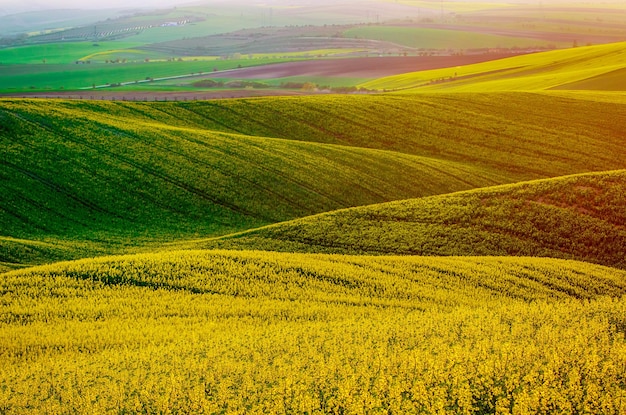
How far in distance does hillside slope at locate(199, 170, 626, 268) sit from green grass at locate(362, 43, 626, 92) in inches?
2052

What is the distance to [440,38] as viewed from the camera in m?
145

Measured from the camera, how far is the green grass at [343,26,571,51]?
13775 centimetres

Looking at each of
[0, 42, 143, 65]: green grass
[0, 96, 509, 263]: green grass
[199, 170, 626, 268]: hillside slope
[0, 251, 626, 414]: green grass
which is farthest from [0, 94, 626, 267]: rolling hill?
[0, 42, 143, 65]: green grass

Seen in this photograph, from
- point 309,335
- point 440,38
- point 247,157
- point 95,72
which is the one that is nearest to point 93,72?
point 95,72

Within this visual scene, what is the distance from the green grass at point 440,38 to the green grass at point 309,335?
119 meters

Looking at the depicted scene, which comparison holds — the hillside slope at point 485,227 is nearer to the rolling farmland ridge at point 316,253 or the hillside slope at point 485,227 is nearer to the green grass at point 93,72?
the rolling farmland ridge at point 316,253

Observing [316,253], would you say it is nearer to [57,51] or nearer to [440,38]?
[440,38]

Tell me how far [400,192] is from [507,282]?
2167cm

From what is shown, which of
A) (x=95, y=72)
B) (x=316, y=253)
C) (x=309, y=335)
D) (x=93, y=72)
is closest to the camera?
(x=309, y=335)

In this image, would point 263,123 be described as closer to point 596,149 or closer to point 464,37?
point 596,149

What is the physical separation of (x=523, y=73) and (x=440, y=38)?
163 ft

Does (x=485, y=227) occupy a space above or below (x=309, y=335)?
below

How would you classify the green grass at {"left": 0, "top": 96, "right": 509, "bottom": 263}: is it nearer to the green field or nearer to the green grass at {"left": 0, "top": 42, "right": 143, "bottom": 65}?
the green field

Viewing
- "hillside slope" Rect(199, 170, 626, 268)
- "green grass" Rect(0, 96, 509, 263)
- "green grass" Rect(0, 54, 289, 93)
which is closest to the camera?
"hillside slope" Rect(199, 170, 626, 268)
